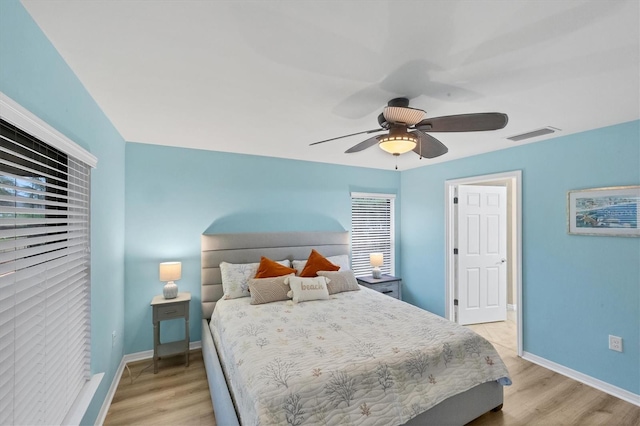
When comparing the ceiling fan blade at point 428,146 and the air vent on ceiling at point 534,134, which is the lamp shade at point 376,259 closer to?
the ceiling fan blade at point 428,146

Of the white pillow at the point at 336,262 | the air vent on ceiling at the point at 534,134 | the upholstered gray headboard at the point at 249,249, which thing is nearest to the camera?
the air vent on ceiling at the point at 534,134

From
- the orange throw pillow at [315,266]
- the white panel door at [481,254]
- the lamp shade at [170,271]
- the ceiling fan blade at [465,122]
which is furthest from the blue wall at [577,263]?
the lamp shade at [170,271]

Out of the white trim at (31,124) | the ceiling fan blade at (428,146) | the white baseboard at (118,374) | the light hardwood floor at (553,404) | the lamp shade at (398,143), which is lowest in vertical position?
the light hardwood floor at (553,404)

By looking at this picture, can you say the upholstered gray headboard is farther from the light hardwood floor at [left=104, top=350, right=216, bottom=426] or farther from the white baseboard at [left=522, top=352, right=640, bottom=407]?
the white baseboard at [left=522, top=352, right=640, bottom=407]

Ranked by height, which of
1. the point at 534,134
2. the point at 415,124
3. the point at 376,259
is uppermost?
the point at 534,134

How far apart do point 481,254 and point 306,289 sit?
2.85 m

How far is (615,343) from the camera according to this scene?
2.54m

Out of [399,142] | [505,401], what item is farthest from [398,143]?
[505,401]

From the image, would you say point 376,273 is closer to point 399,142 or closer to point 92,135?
point 399,142

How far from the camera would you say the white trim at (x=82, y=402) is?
154cm

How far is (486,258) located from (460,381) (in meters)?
2.77

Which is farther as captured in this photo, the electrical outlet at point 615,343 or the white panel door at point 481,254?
the white panel door at point 481,254

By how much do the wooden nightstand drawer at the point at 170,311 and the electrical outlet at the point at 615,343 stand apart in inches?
165

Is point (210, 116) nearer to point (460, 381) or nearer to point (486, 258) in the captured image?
point (460, 381)
